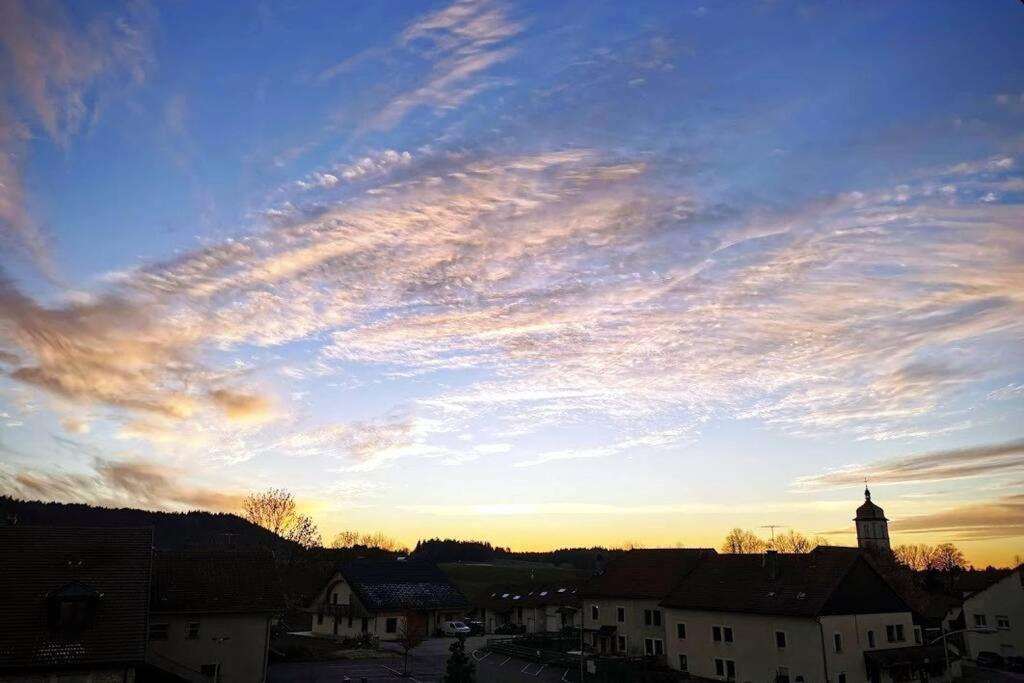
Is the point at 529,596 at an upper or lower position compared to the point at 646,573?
lower

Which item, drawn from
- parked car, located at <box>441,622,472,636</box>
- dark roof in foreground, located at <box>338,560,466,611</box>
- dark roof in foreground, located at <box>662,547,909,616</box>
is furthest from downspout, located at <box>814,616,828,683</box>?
dark roof in foreground, located at <box>338,560,466,611</box>

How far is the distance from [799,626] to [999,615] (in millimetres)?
34538

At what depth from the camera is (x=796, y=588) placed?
48188 millimetres

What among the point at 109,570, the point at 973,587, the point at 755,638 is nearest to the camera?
the point at 109,570

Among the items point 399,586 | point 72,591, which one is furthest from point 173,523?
point 72,591

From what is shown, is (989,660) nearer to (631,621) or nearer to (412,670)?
(631,621)

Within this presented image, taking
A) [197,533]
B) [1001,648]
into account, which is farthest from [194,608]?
[197,533]

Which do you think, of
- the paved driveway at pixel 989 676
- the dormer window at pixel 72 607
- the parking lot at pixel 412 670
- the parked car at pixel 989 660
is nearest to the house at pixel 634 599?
the parking lot at pixel 412 670

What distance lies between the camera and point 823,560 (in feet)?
165

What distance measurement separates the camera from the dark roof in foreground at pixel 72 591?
1232 inches

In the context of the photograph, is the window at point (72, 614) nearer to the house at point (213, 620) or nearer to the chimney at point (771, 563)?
the house at point (213, 620)

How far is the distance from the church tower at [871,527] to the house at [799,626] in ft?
176

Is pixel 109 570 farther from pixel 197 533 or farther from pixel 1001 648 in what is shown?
pixel 197 533

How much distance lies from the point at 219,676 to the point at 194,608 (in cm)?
432
